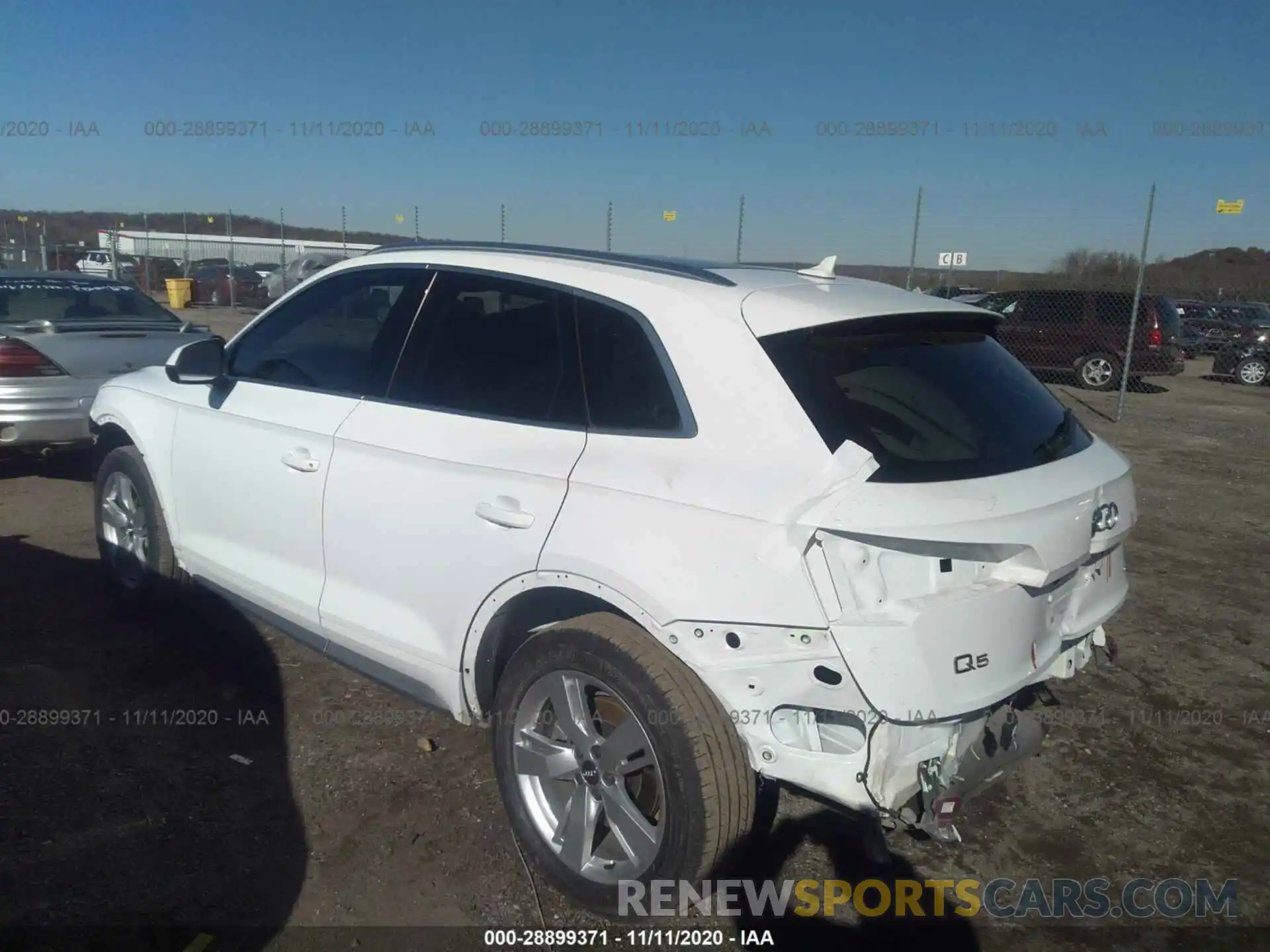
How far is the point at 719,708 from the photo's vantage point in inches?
97.4

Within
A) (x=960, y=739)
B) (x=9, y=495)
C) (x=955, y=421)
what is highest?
(x=955, y=421)

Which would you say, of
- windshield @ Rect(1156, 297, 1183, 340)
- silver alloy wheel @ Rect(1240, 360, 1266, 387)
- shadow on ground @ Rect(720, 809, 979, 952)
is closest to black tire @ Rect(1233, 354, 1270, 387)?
silver alloy wheel @ Rect(1240, 360, 1266, 387)

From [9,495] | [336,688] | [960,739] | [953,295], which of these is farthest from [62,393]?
[953,295]

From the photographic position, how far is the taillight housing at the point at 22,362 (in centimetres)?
654

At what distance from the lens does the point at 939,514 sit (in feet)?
7.64

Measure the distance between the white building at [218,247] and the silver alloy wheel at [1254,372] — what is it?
1921 cm

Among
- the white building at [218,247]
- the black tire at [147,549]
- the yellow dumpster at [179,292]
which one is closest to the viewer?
the black tire at [147,549]

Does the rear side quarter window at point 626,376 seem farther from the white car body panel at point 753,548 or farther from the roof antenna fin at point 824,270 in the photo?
the roof antenna fin at point 824,270

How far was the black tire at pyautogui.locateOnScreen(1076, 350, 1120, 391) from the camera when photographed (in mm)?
16156

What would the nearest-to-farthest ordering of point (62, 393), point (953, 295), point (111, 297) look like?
point (62, 393), point (111, 297), point (953, 295)

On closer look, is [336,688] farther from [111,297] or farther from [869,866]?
[111,297]

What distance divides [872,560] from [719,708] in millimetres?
566

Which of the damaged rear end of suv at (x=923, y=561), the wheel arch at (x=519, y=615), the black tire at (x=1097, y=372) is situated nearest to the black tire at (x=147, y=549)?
the wheel arch at (x=519, y=615)

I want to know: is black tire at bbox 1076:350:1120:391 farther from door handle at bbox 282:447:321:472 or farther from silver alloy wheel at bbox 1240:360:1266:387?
door handle at bbox 282:447:321:472
